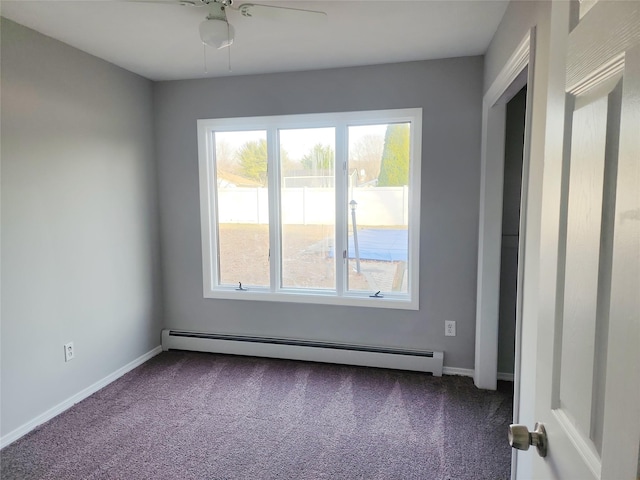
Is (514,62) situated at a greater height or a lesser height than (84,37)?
lesser

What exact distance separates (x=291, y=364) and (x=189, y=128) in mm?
2290

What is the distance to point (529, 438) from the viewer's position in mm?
827

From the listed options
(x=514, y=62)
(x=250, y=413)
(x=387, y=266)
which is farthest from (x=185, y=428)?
(x=514, y=62)

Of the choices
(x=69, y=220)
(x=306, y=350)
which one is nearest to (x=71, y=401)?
(x=69, y=220)

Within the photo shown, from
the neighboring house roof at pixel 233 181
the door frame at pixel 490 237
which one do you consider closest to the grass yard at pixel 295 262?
the neighboring house roof at pixel 233 181

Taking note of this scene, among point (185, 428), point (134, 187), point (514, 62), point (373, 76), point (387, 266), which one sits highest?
point (373, 76)

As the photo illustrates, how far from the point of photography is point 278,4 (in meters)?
2.03

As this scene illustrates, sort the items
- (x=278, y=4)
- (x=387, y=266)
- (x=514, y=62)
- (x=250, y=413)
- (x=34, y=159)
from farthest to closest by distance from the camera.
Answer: (x=387, y=266)
(x=250, y=413)
(x=34, y=159)
(x=278, y=4)
(x=514, y=62)

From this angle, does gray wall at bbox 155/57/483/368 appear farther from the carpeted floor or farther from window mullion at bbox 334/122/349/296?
the carpeted floor

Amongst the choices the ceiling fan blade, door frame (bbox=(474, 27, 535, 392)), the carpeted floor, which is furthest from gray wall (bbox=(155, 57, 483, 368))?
the ceiling fan blade

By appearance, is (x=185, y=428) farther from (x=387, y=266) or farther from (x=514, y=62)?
Answer: (x=514, y=62)

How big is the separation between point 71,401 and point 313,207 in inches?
90.9

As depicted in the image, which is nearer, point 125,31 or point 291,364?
point 125,31

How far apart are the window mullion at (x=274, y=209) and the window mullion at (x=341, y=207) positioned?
531 millimetres
